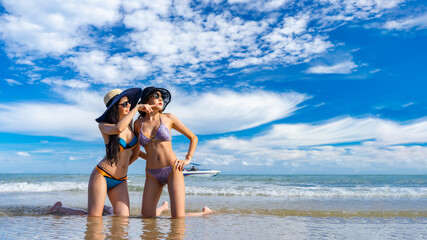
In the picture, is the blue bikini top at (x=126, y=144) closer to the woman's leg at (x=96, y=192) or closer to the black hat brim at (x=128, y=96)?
the black hat brim at (x=128, y=96)

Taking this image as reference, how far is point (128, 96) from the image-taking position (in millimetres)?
5066

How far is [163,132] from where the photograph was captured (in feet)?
16.7

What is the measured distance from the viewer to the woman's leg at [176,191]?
5.10 meters

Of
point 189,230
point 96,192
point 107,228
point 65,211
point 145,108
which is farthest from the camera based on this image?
point 65,211

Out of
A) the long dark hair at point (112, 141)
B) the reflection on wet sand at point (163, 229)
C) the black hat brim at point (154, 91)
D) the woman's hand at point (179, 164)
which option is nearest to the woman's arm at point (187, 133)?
the woman's hand at point (179, 164)

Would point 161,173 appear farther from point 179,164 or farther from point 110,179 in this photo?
point 110,179

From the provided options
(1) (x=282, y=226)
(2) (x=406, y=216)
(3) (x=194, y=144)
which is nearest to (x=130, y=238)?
(3) (x=194, y=144)

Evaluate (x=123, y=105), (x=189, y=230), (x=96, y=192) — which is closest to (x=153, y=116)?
(x=123, y=105)

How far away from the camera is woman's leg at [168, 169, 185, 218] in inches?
201

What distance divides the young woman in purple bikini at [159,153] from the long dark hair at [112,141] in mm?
414

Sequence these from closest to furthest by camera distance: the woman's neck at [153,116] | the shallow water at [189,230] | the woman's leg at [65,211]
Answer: the shallow water at [189,230] → the woman's neck at [153,116] → the woman's leg at [65,211]

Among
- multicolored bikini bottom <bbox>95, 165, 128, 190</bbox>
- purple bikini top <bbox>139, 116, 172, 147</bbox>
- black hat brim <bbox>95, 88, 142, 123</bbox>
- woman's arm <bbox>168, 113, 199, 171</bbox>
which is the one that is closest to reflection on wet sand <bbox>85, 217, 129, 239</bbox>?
multicolored bikini bottom <bbox>95, 165, 128, 190</bbox>

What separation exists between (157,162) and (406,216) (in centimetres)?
611

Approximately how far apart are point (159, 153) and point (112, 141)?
0.80 metres
